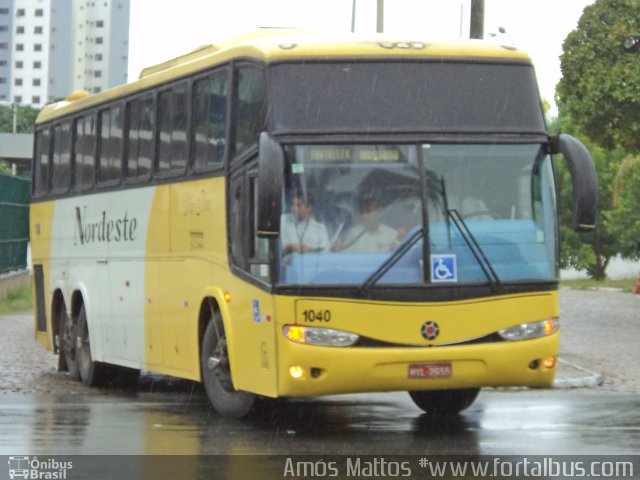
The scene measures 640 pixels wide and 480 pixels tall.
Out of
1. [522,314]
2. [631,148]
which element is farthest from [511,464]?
[631,148]

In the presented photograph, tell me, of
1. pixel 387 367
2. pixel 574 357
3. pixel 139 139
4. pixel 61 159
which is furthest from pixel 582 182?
pixel 574 357

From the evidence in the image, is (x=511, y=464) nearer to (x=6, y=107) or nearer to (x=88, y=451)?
(x=88, y=451)

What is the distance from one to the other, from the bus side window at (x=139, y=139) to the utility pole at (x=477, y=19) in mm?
9267

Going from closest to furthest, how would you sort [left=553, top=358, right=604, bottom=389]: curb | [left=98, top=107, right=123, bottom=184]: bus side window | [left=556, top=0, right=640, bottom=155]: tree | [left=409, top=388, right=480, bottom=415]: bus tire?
[left=409, top=388, right=480, bottom=415]: bus tire < [left=98, top=107, right=123, bottom=184]: bus side window < [left=553, top=358, right=604, bottom=389]: curb < [left=556, top=0, right=640, bottom=155]: tree

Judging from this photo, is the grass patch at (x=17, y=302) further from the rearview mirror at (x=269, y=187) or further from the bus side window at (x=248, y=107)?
the rearview mirror at (x=269, y=187)

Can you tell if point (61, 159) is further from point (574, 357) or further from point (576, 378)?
point (574, 357)

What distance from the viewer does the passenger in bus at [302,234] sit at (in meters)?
12.3

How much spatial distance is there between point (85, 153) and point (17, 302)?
639 inches

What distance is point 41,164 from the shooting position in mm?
21328

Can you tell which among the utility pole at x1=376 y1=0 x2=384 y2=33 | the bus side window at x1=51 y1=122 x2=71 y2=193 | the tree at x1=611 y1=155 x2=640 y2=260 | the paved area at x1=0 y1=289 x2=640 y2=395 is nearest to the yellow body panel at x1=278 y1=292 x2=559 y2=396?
the paved area at x1=0 y1=289 x2=640 y2=395

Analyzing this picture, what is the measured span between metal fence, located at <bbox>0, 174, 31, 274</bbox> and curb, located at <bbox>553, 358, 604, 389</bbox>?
56.8 ft

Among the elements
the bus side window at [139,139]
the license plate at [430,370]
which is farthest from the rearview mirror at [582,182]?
the bus side window at [139,139]

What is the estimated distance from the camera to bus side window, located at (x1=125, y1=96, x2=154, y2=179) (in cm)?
1619

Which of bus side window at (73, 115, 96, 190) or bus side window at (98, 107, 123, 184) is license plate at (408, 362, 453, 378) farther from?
bus side window at (73, 115, 96, 190)
